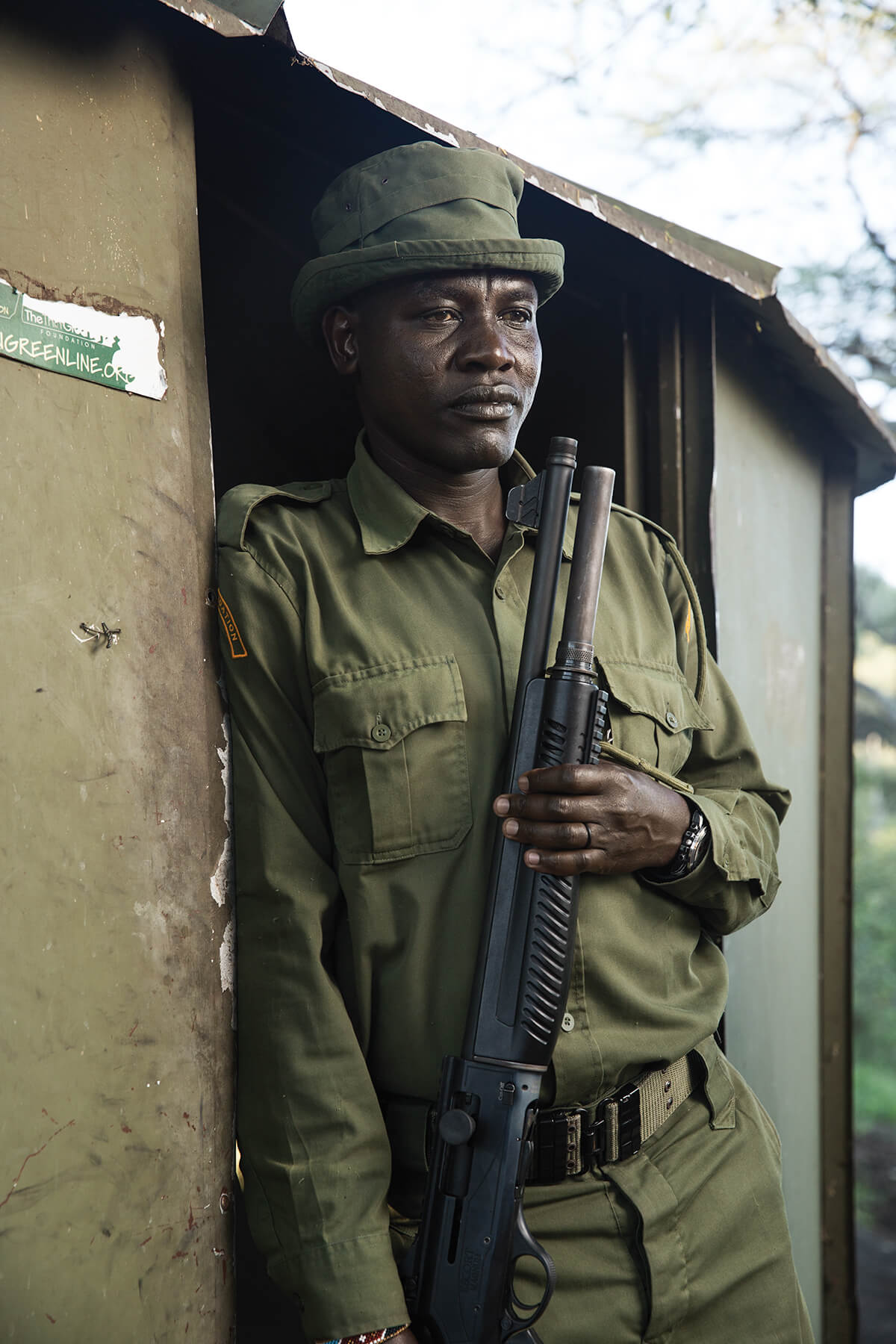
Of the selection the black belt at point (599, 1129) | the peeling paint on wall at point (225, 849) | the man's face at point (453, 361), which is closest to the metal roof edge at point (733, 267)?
the man's face at point (453, 361)

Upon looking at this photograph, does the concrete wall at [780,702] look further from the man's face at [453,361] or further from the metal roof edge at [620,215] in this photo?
the man's face at [453,361]

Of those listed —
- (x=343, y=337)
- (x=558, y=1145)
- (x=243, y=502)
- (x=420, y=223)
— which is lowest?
(x=558, y=1145)

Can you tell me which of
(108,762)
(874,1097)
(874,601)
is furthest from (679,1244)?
(874,601)

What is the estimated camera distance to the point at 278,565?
166cm

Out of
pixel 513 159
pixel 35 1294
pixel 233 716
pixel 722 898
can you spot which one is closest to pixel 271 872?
pixel 233 716

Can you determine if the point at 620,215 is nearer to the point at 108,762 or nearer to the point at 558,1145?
the point at 108,762

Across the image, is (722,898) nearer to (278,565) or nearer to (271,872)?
(271,872)

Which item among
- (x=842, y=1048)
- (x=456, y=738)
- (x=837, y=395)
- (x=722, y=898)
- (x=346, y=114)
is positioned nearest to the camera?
(x=456, y=738)

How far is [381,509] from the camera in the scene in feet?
5.82

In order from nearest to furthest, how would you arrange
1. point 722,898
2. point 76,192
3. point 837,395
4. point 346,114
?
1. point 76,192
2. point 722,898
3. point 346,114
4. point 837,395

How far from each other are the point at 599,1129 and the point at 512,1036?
0.26 m

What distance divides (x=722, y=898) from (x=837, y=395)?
1786 mm

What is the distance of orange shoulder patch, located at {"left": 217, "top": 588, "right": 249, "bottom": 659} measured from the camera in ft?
5.32

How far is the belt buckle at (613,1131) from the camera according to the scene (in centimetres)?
162
